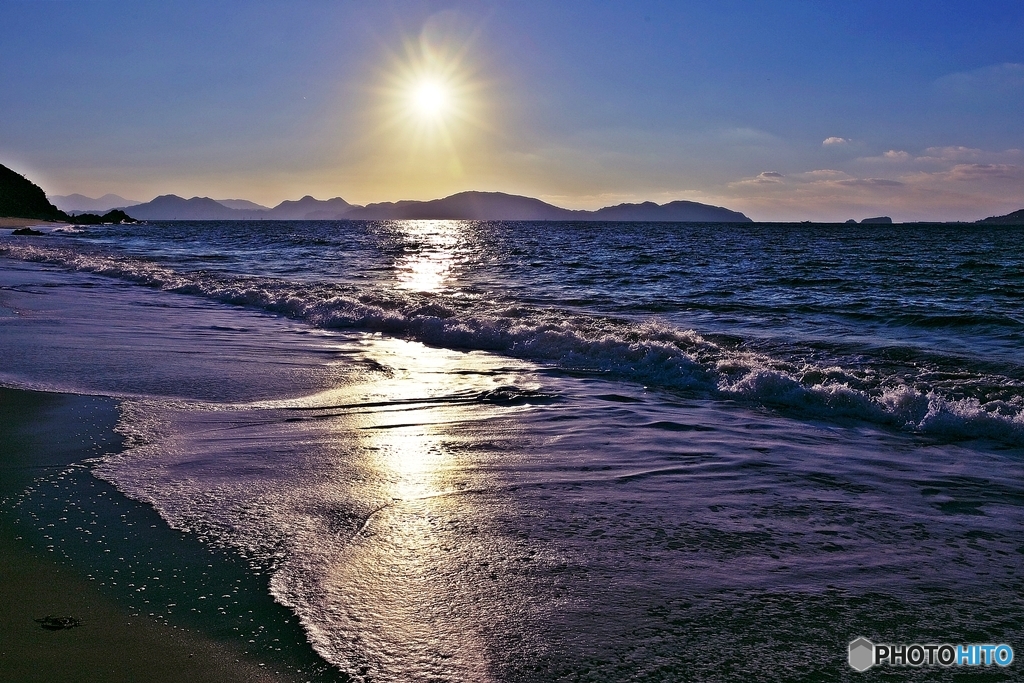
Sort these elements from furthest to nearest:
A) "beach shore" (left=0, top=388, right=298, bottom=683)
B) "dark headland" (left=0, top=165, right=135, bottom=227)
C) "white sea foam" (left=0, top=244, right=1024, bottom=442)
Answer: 1. "dark headland" (left=0, top=165, right=135, bottom=227)
2. "white sea foam" (left=0, top=244, right=1024, bottom=442)
3. "beach shore" (left=0, top=388, right=298, bottom=683)

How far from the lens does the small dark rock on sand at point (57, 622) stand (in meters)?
2.75

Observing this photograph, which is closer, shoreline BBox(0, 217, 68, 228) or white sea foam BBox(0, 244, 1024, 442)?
white sea foam BBox(0, 244, 1024, 442)

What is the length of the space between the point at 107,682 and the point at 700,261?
117 feet

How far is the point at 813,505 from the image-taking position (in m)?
4.50

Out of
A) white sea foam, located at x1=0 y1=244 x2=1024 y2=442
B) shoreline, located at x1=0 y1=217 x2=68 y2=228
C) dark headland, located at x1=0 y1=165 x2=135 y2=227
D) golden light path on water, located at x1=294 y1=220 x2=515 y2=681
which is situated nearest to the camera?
golden light path on water, located at x1=294 y1=220 x2=515 y2=681

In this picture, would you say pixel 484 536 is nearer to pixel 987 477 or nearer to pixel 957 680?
pixel 957 680

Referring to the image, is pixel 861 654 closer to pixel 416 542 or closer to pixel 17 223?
pixel 416 542

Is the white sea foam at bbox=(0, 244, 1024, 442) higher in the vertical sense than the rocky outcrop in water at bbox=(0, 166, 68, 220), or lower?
lower

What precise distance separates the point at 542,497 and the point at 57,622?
104 inches

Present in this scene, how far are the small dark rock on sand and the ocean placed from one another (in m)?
0.23

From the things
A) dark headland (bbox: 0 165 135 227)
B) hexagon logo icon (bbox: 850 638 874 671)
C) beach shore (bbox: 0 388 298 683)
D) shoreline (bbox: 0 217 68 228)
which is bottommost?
hexagon logo icon (bbox: 850 638 874 671)

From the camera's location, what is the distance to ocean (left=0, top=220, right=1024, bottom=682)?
2.87 meters

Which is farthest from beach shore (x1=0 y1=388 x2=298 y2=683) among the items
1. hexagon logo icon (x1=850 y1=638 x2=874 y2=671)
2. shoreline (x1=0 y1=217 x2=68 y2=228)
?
shoreline (x1=0 y1=217 x2=68 y2=228)

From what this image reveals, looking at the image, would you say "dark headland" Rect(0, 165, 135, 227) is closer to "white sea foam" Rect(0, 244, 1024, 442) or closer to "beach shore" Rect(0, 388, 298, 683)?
"white sea foam" Rect(0, 244, 1024, 442)
